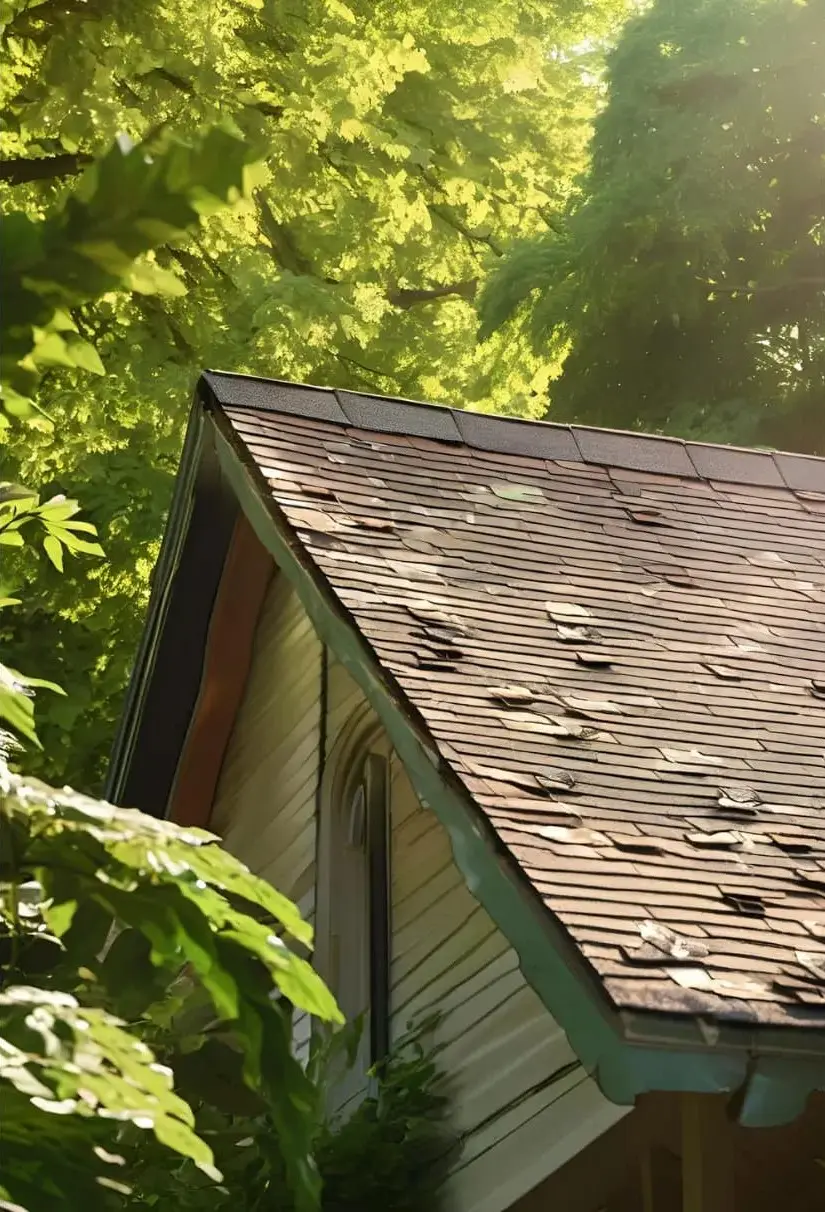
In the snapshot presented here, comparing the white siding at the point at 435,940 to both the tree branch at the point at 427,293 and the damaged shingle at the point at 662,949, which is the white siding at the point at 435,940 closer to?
the damaged shingle at the point at 662,949

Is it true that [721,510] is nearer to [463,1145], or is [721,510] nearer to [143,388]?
[463,1145]

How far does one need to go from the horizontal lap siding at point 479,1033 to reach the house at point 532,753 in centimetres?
1

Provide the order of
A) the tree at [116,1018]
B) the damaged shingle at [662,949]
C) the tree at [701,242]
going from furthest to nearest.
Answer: the tree at [701,242] → the damaged shingle at [662,949] → the tree at [116,1018]

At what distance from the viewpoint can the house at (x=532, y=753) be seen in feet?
12.3

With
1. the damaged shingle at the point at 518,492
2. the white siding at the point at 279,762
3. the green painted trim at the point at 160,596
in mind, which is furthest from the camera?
the white siding at the point at 279,762

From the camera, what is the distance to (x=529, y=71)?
15.4 metres

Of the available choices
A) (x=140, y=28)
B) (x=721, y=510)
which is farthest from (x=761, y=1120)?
(x=140, y=28)

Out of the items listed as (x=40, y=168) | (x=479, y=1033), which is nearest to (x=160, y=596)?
(x=479, y=1033)

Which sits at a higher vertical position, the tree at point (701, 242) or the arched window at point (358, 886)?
the tree at point (701, 242)

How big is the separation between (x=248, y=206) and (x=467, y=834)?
10222 mm

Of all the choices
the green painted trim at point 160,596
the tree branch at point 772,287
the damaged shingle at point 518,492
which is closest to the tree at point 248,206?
the green painted trim at point 160,596

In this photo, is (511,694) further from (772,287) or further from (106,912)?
(772,287)

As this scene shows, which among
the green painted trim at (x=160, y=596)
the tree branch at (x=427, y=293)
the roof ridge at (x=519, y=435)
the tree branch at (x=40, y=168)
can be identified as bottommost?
the green painted trim at (x=160, y=596)

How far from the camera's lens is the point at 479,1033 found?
5352mm
